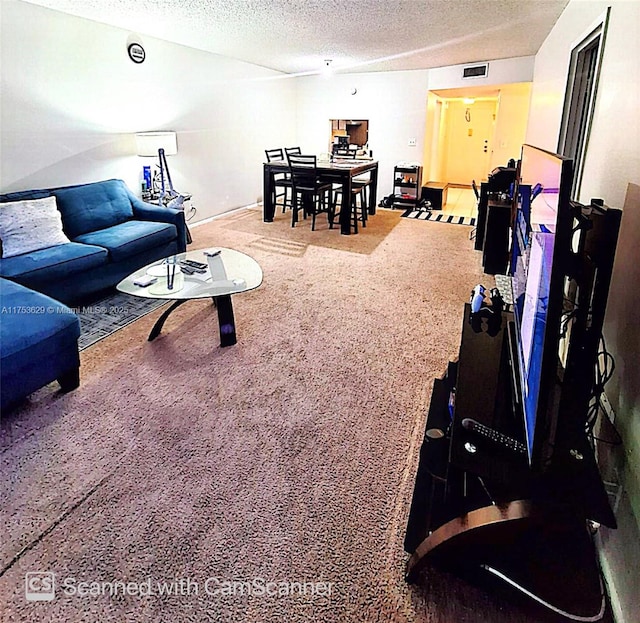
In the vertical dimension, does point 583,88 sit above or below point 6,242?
above

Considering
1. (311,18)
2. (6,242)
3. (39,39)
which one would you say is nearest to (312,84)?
(311,18)

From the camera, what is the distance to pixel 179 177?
18.8 ft

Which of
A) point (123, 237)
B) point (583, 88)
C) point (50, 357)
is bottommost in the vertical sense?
point (50, 357)

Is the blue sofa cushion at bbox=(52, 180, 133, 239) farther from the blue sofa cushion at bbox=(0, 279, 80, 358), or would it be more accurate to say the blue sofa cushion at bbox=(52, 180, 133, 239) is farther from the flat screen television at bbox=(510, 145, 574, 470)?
the flat screen television at bbox=(510, 145, 574, 470)

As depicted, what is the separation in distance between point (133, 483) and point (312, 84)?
7990mm

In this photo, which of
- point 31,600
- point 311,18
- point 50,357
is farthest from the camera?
point 311,18

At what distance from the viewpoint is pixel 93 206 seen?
4.02m

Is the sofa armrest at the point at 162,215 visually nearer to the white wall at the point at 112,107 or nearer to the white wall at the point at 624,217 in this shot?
the white wall at the point at 112,107

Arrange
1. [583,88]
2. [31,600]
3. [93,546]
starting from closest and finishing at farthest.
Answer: [31,600], [93,546], [583,88]

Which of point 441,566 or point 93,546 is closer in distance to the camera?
point 441,566

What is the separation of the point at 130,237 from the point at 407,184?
5.26 m

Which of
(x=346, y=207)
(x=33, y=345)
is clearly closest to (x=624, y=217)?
(x=33, y=345)

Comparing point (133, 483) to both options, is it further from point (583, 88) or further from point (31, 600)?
point (583, 88)

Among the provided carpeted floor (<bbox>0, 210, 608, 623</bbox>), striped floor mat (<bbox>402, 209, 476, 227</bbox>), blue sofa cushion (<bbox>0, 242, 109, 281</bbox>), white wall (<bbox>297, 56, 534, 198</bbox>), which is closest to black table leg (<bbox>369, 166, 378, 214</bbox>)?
striped floor mat (<bbox>402, 209, 476, 227</bbox>)
